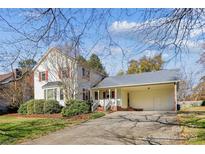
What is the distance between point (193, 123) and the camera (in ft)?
20.5

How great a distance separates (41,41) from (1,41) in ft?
2.89

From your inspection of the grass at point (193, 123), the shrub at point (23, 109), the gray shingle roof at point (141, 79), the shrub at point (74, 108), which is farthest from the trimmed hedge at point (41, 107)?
the grass at point (193, 123)

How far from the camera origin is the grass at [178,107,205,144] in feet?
19.8

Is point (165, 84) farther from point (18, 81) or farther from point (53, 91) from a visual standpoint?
point (18, 81)

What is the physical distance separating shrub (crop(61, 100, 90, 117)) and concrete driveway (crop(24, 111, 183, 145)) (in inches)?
9.0

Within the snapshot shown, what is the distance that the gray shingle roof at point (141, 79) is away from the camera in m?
6.38

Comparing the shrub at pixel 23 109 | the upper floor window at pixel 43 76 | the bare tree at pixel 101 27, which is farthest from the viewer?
the shrub at pixel 23 109

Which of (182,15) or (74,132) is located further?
(74,132)

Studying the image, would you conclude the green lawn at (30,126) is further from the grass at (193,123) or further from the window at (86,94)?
the grass at (193,123)

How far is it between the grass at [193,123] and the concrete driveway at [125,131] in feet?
0.42

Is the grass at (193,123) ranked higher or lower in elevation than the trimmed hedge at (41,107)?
lower

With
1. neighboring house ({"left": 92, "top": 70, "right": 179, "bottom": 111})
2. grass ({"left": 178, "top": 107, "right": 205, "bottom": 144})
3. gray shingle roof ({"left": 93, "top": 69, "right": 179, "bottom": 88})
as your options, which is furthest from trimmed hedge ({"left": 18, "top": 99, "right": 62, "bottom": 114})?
grass ({"left": 178, "top": 107, "right": 205, "bottom": 144})

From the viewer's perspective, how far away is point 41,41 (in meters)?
5.80

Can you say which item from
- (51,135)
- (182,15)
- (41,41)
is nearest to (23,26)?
(41,41)
